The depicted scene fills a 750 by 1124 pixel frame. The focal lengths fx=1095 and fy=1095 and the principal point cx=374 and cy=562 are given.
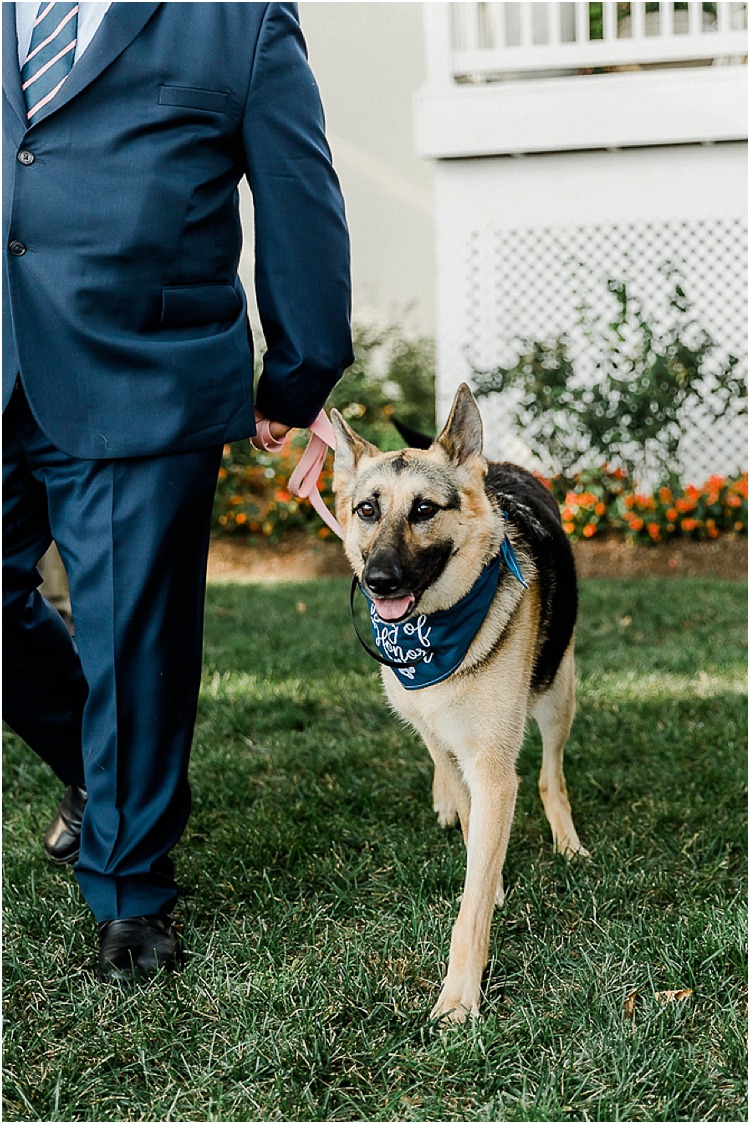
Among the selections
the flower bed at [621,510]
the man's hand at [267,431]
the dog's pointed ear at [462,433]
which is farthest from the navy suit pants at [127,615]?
the flower bed at [621,510]

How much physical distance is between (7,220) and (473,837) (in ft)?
5.47

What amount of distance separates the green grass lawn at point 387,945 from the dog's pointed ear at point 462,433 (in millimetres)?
1078

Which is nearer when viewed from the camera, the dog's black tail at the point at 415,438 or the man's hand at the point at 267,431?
the man's hand at the point at 267,431

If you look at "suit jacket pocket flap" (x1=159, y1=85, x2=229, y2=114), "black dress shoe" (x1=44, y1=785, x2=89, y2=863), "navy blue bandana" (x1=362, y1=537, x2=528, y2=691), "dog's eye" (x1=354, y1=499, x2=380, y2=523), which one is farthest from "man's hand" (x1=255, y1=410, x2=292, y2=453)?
"black dress shoe" (x1=44, y1=785, x2=89, y2=863)

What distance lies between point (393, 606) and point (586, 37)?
274 inches

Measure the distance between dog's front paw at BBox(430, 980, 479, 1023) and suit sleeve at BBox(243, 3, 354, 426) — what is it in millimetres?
1346

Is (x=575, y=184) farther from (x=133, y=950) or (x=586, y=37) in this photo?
(x=133, y=950)

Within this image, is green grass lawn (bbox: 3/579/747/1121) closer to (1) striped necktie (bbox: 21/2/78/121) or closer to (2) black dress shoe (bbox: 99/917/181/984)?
(2) black dress shoe (bbox: 99/917/181/984)

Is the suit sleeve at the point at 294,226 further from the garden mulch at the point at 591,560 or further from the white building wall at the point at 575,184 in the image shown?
the white building wall at the point at 575,184

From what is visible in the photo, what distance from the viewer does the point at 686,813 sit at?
324cm

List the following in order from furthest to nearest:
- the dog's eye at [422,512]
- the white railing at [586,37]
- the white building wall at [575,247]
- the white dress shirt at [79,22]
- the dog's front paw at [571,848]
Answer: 1. the white building wall at [575,247]
2. the white railing at [586,37]
3. the dog's front paw at [571,848]
4. the dog's eye at [422,512]
5. the white dress shirt at [79,22]

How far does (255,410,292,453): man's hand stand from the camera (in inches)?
105

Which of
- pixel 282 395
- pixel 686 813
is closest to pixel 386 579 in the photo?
pixel 282 395

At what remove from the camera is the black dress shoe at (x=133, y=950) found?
2.40 m
